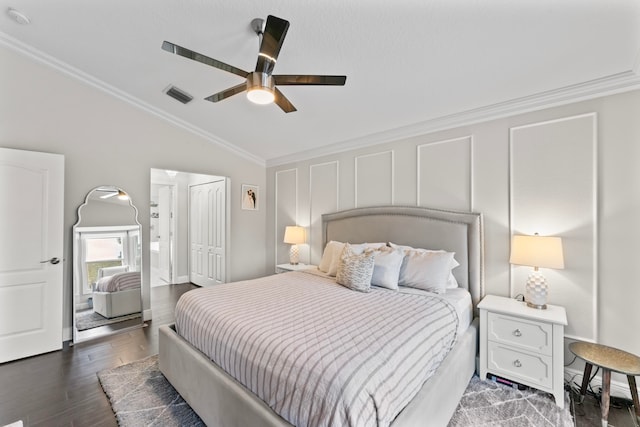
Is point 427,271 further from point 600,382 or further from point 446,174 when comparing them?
point 600,382

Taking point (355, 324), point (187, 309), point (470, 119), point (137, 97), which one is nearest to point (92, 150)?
point (137, 97)

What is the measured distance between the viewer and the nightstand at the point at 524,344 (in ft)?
6.86

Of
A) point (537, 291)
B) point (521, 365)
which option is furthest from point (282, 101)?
point (521, 365)

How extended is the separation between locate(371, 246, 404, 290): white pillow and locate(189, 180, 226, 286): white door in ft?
10.4

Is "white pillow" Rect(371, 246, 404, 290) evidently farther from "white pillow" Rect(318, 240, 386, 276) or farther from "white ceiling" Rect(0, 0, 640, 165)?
"white ceiling" Rect(0, 0, 640, 165)

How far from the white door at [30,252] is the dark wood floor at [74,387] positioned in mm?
245

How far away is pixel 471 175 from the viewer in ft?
9.68

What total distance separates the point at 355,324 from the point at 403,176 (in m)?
2.26

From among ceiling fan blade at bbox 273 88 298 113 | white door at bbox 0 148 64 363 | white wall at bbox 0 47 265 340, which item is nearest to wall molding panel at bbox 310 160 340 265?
white wall at bbox 0 47 265 340

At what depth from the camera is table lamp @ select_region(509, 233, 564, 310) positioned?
7.34 feet

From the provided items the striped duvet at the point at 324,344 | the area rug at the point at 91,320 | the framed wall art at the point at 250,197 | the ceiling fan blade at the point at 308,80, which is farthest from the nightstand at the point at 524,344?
the area rug at the point at 91,320

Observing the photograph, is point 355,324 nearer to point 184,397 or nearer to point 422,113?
point 184,397

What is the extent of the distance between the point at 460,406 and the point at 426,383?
0.77 m

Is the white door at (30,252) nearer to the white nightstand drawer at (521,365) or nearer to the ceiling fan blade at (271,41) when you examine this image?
the ceiling fan blade at (271,41)
